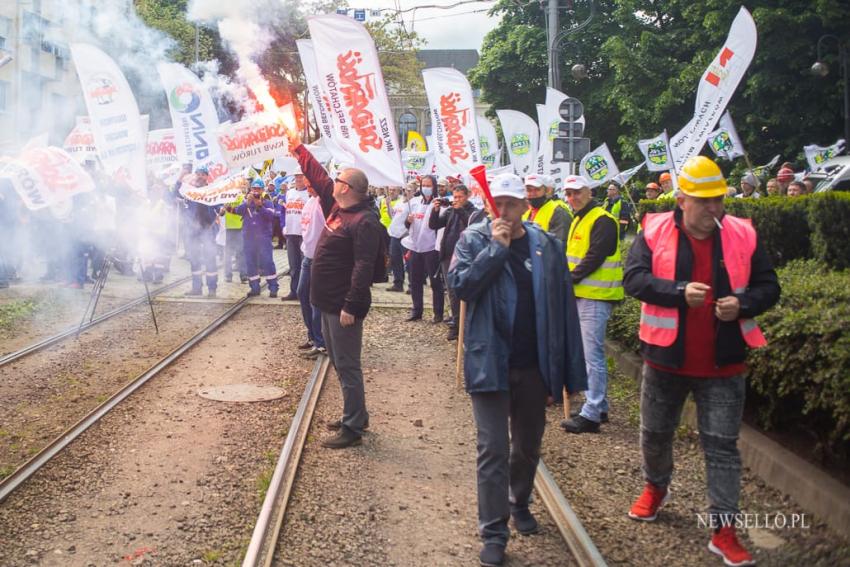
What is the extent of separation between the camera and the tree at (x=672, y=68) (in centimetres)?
2275

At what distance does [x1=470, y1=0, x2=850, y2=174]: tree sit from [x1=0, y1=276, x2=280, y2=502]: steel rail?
18447 millimetres

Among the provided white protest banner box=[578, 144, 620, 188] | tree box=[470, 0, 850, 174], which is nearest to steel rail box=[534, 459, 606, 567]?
white protest banner box=[578, 144, 620, 188]

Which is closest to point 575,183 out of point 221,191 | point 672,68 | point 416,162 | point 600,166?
point 221,191

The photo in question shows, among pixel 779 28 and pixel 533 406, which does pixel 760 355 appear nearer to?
pixel 533 406

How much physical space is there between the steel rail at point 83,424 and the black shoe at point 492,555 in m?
2.99

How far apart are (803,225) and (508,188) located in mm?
4888

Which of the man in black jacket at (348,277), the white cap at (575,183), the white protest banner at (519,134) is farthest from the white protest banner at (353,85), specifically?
the white protest banner at (519,134)

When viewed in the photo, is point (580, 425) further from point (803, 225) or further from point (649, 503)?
point (803, 225)

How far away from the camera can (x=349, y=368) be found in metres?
6.80

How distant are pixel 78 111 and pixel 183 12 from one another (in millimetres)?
7839

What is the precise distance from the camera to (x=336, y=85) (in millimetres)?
9422

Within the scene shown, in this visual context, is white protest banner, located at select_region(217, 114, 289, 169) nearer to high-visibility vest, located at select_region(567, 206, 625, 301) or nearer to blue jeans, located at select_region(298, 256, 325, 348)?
blue jeans, located at select_region(298, 256, 325, 348)

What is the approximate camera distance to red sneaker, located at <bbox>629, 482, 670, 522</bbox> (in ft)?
17.3

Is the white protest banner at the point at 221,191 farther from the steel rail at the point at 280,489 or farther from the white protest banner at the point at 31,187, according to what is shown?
the steel rail at the point at 280,489
